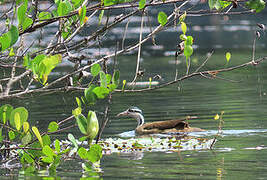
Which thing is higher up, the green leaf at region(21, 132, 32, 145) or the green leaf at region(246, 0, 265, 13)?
the green leaf at region(246, 0, 265, 13)

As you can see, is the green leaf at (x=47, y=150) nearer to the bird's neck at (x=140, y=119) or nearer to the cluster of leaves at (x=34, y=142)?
the cluster of leaves at (x=34, y=142)

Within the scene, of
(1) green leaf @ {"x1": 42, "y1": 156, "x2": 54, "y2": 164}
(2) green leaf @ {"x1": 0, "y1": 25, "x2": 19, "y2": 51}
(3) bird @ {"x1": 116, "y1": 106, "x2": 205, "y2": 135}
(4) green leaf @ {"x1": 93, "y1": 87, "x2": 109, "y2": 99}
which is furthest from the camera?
(3) bird @ {"x1": 116, "y1": 106, "x2": 205, "y2": 135}

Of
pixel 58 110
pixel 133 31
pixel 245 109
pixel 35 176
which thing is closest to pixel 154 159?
pixel 35 176

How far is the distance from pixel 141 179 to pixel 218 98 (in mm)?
8645

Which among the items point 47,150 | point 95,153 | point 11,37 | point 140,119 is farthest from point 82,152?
point 140,119

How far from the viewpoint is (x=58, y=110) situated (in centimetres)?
1531

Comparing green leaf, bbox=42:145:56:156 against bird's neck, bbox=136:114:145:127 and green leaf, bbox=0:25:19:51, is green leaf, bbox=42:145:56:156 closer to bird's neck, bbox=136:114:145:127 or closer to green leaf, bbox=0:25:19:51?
green leaf, bbox=0:25:19:51

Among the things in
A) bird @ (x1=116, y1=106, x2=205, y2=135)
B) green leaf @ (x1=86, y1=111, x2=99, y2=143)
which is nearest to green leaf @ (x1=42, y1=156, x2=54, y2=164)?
green leaf @ (x1=86, y1=111, x2=99, y2=143)

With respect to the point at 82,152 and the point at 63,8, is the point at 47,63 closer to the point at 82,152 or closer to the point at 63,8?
the point at 63,8

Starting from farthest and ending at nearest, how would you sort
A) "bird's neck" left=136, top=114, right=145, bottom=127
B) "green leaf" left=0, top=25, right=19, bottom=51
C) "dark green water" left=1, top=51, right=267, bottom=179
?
"bird's neck" left=136, top=114, right=145, bottom=127 → "dark green water" left=1, top=51, right=267, bottom=179 → "green leaf" left=0, top=25, right=19, bottom=51

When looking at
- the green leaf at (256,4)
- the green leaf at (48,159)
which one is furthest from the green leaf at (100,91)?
the green leaf at (256,4)

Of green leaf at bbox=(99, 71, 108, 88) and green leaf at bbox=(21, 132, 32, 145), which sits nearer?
green leaf at bbox=(99, 71, 108, 88)

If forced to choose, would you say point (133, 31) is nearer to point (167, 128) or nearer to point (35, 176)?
point (167, 128)

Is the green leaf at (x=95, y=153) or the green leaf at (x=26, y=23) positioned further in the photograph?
the green leaf at (x=95, y=153)
